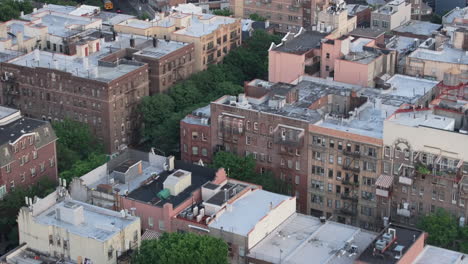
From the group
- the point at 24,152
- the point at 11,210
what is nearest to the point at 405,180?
the point at 24,152

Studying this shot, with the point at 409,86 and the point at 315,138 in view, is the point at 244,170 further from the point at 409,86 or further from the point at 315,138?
the point at 409,86

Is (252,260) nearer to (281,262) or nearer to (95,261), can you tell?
(281,262)

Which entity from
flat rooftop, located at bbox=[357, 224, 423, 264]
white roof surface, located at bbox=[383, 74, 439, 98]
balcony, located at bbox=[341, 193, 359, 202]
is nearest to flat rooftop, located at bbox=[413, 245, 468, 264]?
flat rooftop, located at bbox=[357, 224, 423, 264]

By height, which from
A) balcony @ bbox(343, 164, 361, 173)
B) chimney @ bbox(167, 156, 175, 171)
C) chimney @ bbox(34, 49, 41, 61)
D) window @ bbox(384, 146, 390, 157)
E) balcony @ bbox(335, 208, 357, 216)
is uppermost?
chimney @ bbox(34, 49, 41, 61)

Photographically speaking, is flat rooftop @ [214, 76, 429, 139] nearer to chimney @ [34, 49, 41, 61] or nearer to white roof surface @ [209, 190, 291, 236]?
white roof surface @ [209, 190, 291, 236]

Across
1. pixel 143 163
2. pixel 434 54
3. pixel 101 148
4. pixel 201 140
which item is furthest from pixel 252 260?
pixel 434 54

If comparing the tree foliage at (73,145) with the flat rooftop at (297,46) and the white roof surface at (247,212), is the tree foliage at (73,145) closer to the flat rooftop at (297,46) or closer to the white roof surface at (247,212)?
the white roof surface at (247,212)
